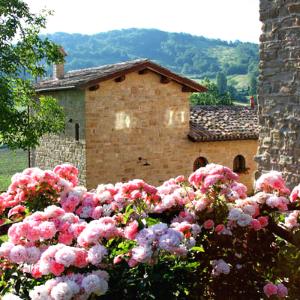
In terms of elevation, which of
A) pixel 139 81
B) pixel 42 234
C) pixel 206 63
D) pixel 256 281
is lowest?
pixel 256 281

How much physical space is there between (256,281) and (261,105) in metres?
3.93

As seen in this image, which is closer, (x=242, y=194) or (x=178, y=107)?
(x=242, y=194)

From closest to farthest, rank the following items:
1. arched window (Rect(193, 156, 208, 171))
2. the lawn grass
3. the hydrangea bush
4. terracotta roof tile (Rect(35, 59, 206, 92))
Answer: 1. the hydrangea bush
2. terracotta roof tile (Rect(35, 59, 206, 92))
3. arched window (Rect(193, 156, 208, 171))
4. the lawn grass

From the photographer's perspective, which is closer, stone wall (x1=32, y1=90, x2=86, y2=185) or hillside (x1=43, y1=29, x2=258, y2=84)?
stone wall (x1=32, y1=90, x2=86, y2=185)

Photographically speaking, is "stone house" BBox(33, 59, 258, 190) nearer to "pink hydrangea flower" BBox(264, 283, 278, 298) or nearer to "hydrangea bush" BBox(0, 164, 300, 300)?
"hydrangea bush" BBox(0, 164, 300, 300)

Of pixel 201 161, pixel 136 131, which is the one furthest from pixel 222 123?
pixel 136 131

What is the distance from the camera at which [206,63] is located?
128875mm

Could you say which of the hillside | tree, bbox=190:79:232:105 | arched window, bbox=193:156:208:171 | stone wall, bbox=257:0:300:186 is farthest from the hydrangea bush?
the hillside

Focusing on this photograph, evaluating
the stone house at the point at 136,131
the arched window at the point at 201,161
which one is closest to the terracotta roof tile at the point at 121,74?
the stone house at the point at 136,131

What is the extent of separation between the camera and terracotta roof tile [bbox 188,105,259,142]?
1819 cm

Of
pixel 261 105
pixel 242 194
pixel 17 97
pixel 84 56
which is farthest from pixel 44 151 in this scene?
pixel 84 56

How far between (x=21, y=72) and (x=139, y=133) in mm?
4247

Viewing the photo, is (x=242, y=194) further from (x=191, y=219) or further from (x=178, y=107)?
(x=178, y=107)

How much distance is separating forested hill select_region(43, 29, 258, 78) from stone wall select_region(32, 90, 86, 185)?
98461 millimetres
